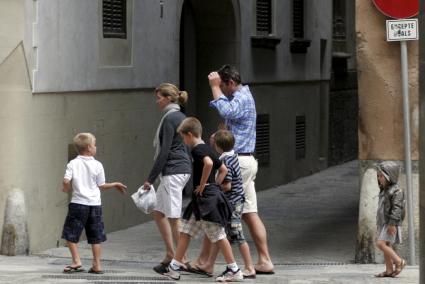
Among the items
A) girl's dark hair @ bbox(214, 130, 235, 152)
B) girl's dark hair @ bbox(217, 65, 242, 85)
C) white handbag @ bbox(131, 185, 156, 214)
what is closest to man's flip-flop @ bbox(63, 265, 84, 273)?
white handbag @ bbox(131, 185, 156, 214)

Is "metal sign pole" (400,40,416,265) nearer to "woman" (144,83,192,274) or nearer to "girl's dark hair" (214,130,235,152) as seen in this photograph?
"girl's dark hair" (214,130,235,152)

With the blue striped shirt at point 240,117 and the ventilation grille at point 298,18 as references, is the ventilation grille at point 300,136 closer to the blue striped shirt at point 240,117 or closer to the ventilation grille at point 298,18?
the ventilation grille at point 298,18

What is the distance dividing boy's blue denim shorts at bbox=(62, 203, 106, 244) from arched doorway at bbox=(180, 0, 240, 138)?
8.60 meters

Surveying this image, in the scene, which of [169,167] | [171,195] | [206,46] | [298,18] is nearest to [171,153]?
[169,167]

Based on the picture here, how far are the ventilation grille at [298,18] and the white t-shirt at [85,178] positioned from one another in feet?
40.7

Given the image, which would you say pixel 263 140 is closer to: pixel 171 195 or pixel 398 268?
pixel 171 195

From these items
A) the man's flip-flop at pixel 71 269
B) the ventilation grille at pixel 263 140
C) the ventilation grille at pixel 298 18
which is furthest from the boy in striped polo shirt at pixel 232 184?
the ventilation grille at pixel 298 18

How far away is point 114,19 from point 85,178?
14.9ft

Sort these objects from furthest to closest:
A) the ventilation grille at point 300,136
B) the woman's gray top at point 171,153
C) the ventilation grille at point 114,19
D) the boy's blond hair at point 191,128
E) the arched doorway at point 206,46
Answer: the ventilation grille at point 300,136 < the arched doorway at point 206,46 < the ventilation grille at point 114,19 < the woman's gray top at point 171,153 < the boy's blond hair at point 191,128

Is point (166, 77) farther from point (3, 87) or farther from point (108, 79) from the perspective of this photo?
point (3, 87)

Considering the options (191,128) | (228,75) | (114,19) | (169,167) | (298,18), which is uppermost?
(298,18)

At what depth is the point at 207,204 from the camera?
40.0ft

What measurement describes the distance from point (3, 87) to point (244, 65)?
818 cm

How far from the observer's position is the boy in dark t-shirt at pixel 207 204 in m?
12.2
